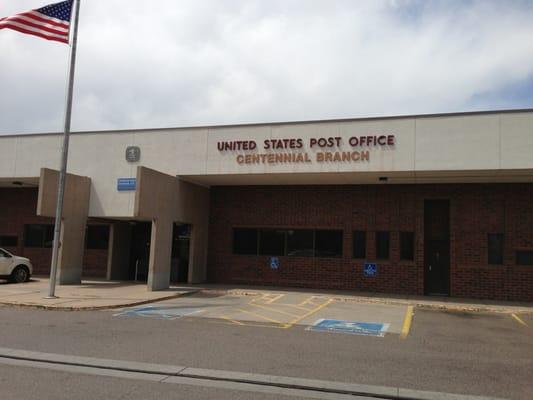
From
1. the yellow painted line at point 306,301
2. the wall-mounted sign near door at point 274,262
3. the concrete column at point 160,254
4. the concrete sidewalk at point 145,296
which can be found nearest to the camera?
the concrete sidewalk at point 145,296

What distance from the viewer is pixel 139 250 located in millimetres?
25312

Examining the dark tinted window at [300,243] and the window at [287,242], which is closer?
the window at [287,242]

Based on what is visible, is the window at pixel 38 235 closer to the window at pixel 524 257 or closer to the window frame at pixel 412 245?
the window frame at pixel 412 245

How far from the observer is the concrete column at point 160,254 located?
62.6 ft

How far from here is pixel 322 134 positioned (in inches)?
755

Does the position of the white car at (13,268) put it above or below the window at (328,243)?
below

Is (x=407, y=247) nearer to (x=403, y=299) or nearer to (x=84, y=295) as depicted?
(x=403, y=299)

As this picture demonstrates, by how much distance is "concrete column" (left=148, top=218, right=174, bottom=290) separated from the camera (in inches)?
751

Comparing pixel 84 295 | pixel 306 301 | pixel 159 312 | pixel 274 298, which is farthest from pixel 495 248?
pixel 84 295

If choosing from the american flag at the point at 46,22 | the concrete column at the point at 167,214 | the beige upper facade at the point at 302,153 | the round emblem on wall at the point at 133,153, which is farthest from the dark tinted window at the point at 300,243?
the american flag at the point at 46,22

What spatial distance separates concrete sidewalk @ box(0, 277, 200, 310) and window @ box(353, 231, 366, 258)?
6.61 meters

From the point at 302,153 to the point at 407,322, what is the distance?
7867 mm

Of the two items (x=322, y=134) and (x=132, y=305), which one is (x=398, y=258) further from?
(x=132, y=305)

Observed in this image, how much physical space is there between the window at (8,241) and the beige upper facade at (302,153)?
14.0 ft
